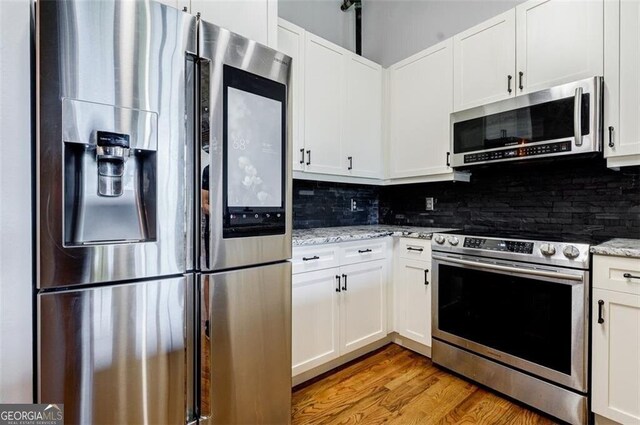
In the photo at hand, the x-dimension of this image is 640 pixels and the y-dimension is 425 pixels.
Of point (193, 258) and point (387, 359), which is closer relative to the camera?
point (193, 258)

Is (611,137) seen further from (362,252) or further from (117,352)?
(117,352)

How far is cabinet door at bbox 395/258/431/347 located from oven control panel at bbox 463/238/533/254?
388 millimetres

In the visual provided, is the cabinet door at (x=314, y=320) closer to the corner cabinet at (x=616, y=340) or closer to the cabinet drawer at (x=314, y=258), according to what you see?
the cabinet drawer at (x=314, y=258)

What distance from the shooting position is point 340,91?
8.47 feet

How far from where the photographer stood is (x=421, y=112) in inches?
106

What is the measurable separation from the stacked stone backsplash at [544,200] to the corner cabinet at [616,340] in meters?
0.36

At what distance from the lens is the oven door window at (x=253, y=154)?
4.18 ft

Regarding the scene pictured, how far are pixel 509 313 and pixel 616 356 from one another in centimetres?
48

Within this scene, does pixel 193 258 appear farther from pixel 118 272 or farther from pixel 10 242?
pixel 10 242

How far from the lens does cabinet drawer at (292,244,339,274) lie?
197 cm

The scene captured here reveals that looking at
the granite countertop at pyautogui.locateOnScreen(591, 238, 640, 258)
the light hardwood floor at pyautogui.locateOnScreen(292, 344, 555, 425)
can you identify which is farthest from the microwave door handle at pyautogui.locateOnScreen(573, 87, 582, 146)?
the light hardwood floor at pyautogui.locateOnScreen(292, 344, 555, 425)

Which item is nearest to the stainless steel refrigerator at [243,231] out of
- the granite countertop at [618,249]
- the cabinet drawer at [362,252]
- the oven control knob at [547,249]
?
the cabinet drawer at [362,252]

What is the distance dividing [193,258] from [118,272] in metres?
0.24

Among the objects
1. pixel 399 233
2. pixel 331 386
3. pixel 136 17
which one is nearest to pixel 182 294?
pixel 136 17
